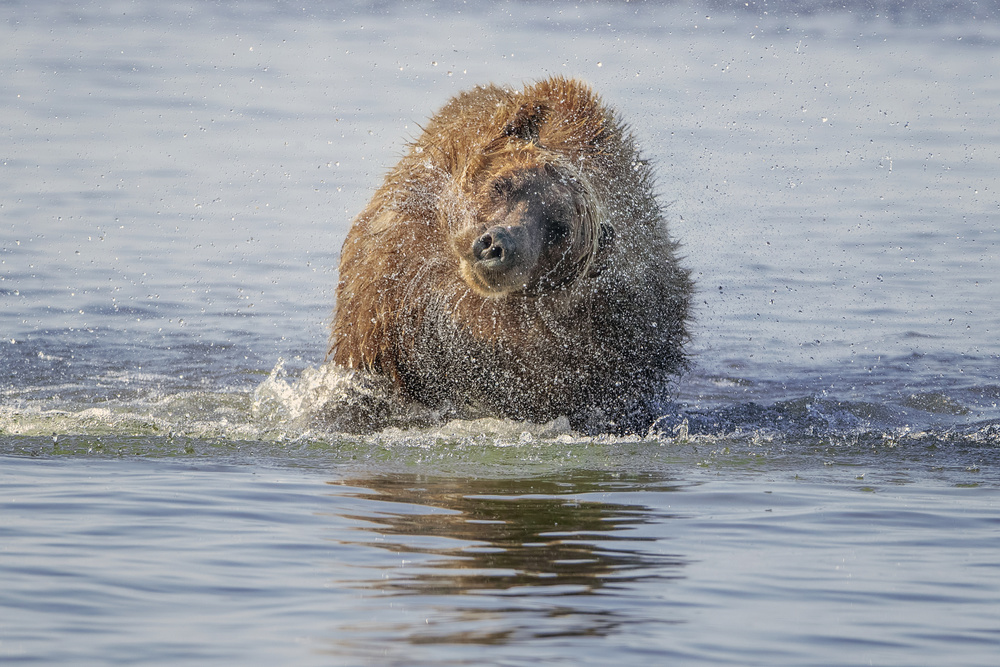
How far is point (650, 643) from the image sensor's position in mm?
4590

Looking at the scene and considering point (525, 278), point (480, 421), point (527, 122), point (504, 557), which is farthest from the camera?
point (480, 421)

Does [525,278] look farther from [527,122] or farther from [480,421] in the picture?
[480,421]

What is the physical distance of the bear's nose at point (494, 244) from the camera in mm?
6766

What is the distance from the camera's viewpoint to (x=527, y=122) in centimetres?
800

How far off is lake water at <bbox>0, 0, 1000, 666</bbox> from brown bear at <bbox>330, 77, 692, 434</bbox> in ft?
1.13

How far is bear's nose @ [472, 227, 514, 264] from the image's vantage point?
6.77 meters

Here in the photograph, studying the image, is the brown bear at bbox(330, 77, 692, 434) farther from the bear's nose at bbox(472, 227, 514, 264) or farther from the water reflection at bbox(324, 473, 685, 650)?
the water reflection at bbox(324, 473, 685, 650)

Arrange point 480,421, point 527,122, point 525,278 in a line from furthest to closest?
point 480,421 → point 527,122 → point 525,278

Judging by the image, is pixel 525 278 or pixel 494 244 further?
pixel 525 278

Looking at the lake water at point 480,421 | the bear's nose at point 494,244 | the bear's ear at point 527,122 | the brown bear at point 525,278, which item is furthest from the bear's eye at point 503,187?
the lake water at point 480,421

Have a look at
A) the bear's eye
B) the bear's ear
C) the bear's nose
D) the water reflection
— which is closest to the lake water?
the water reflection

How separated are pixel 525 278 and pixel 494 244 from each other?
47 centimetres

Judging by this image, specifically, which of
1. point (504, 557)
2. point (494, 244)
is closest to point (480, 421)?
point (494, 244)

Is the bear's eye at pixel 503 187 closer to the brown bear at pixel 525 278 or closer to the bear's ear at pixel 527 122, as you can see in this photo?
the brown bear at pixel 525 278
